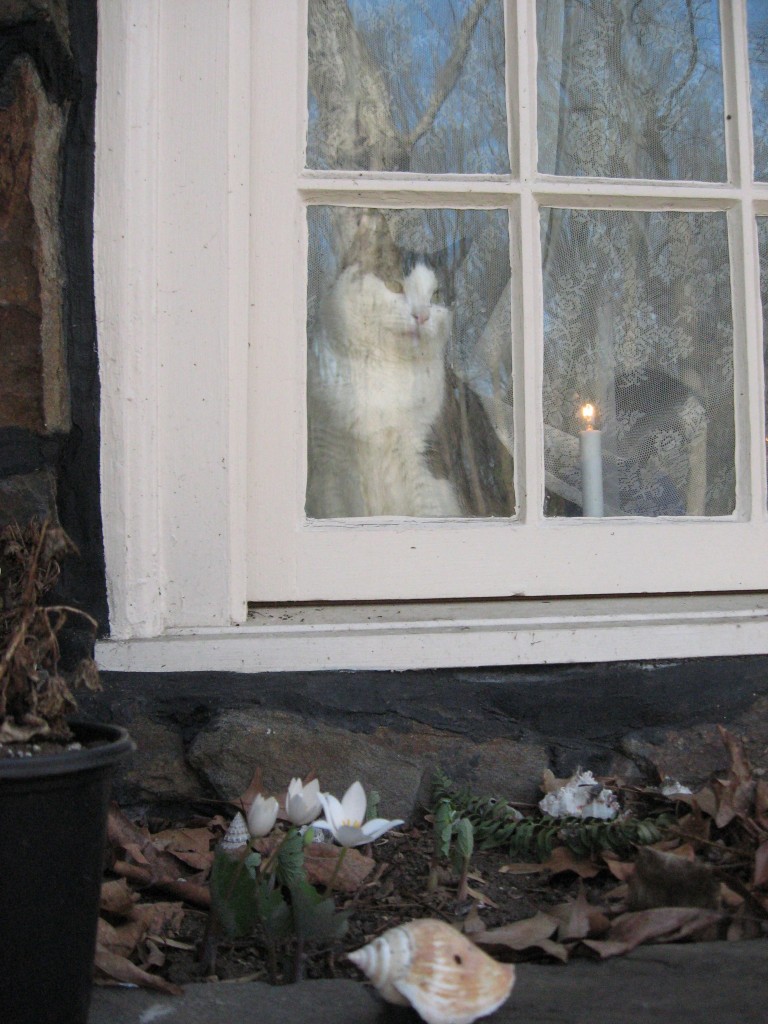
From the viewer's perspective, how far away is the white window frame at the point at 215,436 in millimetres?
1692

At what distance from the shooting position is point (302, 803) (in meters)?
1.21

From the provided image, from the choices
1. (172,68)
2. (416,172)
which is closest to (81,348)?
(172,68)

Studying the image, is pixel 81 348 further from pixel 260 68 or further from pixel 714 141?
pixel 714 141

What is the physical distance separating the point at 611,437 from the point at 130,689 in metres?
1.11

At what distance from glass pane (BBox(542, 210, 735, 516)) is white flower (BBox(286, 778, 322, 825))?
992mm

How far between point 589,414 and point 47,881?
1.41 m

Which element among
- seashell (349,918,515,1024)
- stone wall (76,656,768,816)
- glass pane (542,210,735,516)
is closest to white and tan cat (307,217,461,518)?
glass pane (542,210,735,516)

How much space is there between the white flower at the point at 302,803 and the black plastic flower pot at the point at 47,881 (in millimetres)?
249

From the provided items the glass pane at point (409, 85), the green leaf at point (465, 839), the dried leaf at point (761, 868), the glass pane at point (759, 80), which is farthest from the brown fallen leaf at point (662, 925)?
the glass pane at point (759, 80)

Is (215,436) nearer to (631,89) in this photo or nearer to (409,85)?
(409,85)

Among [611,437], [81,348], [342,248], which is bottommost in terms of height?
[611,437]

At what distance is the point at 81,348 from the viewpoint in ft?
5.53

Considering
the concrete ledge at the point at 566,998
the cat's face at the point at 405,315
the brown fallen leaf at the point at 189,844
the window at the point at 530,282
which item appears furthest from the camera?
the cat's face at the point at 405,315

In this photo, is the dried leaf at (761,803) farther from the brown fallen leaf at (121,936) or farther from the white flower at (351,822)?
the brown fallen leaf at (121,936)
